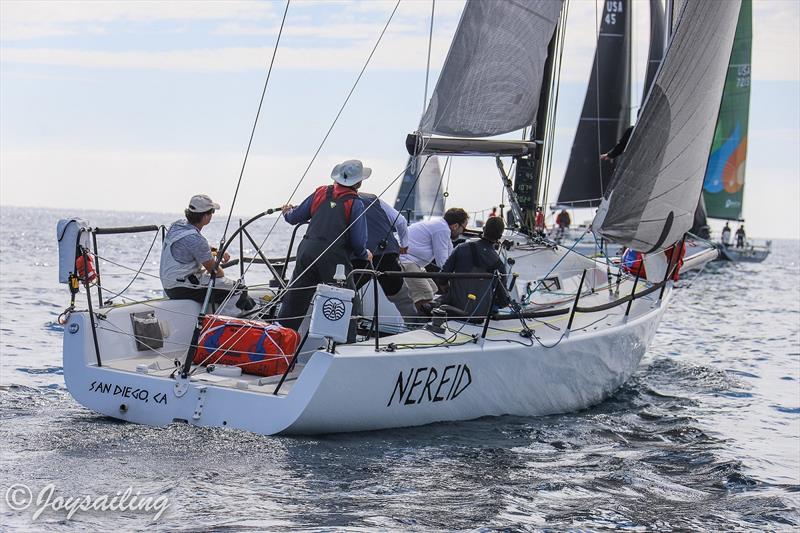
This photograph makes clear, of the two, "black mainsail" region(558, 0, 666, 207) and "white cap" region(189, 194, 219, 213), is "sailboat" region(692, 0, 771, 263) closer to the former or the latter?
"black mainsail" region(558, 0, 666, 207)

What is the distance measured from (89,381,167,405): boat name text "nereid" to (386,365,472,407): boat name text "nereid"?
1493mm

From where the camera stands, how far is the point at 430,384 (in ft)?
23.9

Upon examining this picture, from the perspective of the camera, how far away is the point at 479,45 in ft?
35.6

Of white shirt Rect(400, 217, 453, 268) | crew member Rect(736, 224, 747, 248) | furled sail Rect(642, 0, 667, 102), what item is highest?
furled sail Rect(642, 0, 667, 102)

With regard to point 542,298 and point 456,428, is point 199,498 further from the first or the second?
point 542,298

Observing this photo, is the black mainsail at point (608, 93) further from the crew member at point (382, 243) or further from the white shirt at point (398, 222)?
the crew member at point (382, 243)

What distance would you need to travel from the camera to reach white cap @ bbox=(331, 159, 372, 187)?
7695 mm

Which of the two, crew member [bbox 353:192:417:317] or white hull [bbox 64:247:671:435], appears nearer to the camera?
white hull [bbox 64:247:671:435]

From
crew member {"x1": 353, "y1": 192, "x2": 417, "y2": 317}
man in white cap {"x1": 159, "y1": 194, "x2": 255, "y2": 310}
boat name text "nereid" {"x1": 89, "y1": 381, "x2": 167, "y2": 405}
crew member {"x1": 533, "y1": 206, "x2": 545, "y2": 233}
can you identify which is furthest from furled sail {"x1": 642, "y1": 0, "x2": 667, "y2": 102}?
boat name text "nereid" {"x1": 89, "y1": 381, "x2": 167, "y2": 405}

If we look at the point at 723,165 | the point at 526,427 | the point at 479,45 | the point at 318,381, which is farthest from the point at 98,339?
the point at 723,165

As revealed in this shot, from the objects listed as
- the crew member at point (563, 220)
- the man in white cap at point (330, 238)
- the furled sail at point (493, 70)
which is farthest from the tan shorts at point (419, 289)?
the crew member at point (563, 220)

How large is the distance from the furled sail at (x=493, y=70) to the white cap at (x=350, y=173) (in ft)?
8.99

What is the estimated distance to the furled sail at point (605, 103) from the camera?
110 ft

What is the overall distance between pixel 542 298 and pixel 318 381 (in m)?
4.40
